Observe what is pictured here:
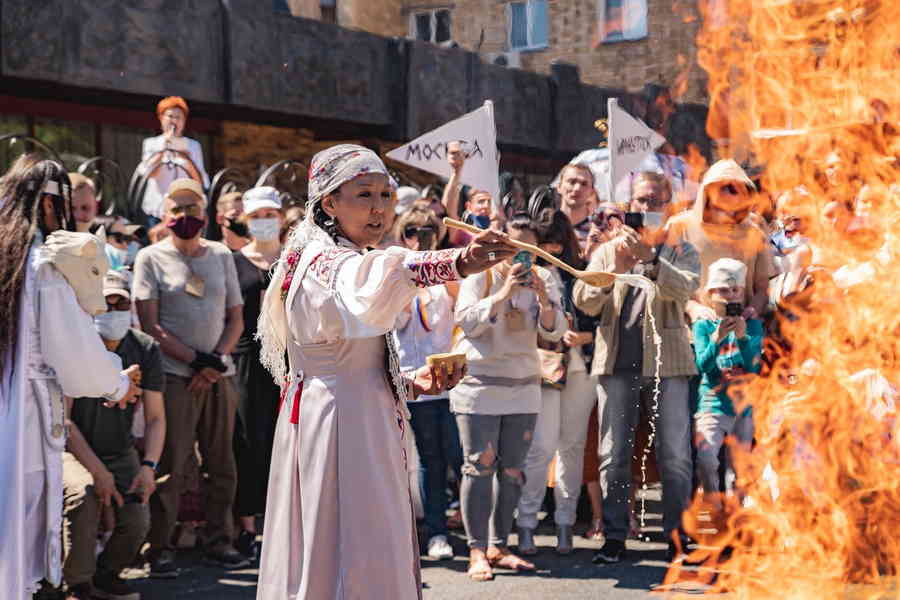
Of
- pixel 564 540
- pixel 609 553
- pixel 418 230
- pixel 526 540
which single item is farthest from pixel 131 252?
pixel 609 553

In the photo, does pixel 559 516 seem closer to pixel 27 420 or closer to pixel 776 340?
pixel 776 340

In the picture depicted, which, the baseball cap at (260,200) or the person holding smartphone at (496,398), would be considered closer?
the person holding smartphone at (496,398)

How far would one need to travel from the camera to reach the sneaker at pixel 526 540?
786cm

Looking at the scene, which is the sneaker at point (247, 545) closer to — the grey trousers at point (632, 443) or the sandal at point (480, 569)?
the sandal at point (480, 569)

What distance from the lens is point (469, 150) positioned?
924 centimetres

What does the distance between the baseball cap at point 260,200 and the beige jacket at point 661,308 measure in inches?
88.1

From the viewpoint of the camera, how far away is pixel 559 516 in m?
7.95

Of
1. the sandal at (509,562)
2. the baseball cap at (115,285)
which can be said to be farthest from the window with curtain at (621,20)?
the baseball cap at (115,285)

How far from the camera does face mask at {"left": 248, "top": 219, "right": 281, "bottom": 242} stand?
8445 mm

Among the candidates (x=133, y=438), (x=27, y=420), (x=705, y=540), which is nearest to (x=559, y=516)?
(x=705, y=540)

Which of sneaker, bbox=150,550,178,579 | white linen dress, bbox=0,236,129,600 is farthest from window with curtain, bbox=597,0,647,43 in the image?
white linen dress, bbox=0,236,129,600

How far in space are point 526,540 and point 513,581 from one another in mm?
762

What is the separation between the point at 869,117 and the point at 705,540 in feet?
9.50

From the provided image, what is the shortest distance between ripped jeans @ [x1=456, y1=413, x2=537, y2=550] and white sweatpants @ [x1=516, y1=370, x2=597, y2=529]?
41 centimetres
